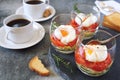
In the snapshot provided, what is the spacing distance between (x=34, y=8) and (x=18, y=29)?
16 cm

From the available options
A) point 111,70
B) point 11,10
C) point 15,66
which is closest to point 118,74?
point 111,70

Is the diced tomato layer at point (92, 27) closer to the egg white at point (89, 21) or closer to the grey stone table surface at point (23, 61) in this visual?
the egg white at point (89, 21)

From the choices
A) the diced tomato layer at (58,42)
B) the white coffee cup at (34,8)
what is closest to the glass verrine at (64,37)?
the diced tomato layer at (58,42)

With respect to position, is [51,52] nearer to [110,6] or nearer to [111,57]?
[111,57]

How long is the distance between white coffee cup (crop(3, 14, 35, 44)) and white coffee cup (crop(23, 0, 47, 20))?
9 centimetres

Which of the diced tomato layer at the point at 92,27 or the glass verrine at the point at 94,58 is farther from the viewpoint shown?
the diced tomato layer at the point at 92,27

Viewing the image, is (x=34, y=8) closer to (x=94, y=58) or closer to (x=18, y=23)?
(x=18, y=23)

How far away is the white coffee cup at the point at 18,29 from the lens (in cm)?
62

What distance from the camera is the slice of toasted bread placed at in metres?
0.55

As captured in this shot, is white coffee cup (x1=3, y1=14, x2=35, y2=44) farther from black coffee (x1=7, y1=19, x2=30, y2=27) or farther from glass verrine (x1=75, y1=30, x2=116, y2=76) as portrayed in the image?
glass verrine (x1=75, y1=30, x2=116, y2=76)

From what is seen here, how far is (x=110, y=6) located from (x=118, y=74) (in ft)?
1.26

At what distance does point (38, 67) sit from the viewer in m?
0.56

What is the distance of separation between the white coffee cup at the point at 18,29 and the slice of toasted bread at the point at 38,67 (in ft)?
0.26

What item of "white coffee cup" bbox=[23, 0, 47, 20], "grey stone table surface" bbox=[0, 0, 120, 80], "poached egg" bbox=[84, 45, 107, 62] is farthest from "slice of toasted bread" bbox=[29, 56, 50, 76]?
"white coffee cup" bbox=[23, 0, 47, 20]
